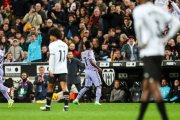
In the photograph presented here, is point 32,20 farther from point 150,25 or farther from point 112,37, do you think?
point 150,25

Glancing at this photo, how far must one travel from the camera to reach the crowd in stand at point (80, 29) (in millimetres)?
25688

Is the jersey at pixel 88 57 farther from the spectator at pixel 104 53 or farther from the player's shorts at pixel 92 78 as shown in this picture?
the spectator at pixel 104 53

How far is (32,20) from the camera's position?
29.6 metres

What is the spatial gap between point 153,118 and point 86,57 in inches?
292

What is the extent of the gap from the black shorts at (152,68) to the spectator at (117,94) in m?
14.5

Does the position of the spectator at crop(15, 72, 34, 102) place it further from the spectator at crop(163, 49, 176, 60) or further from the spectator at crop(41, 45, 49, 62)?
the spectator at crop(163, 49, 176, 60)

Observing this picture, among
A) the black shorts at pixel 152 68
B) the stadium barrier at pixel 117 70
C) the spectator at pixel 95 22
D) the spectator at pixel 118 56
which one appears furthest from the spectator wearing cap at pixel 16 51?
the black shorts at pixel 152 68

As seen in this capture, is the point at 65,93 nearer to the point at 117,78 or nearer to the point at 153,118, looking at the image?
the point at 153,118

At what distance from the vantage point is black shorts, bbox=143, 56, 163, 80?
11008mm

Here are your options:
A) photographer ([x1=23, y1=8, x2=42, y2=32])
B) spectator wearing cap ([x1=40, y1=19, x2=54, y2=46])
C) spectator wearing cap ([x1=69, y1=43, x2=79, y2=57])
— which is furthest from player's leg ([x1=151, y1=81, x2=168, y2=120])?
photographer ([x1=23, y1=8, x2=42, y2=32])

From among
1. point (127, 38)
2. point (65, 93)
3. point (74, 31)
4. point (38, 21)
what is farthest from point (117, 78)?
point (65, 93)

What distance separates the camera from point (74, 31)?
93.9 ft

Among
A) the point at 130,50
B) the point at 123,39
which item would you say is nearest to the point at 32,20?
the point at 123,39

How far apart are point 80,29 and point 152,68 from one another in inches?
683
